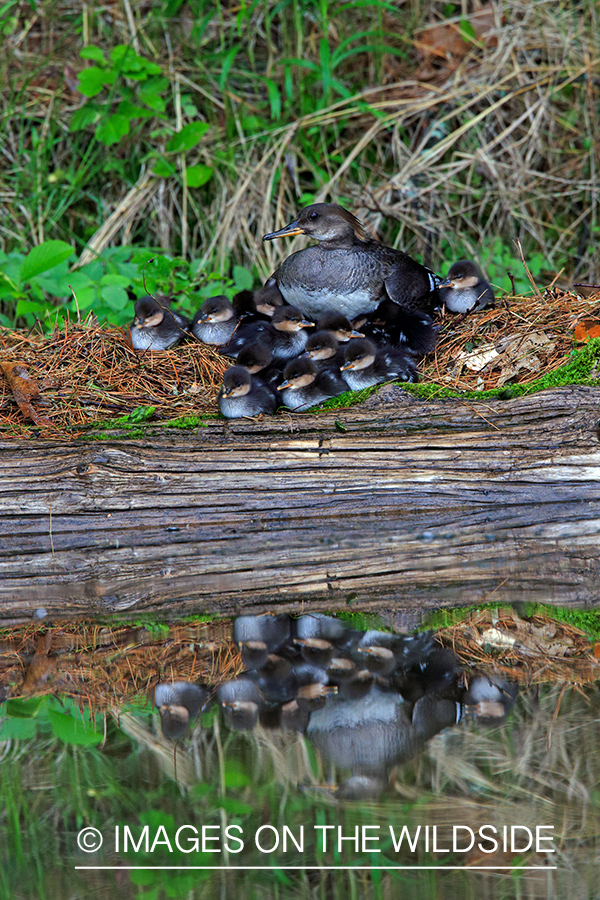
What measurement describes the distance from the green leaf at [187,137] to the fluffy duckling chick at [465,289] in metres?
2.70

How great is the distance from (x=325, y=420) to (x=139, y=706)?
6.46ft

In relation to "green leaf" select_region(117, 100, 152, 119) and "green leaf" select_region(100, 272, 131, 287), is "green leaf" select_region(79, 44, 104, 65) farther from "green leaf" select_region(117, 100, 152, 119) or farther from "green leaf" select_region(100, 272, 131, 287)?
"green leaf" select_region(100, 272, 131, 287)

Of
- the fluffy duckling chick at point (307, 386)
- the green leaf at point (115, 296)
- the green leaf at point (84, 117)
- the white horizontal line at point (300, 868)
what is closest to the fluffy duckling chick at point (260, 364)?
the fluffy duckling chick at point (307, 386)

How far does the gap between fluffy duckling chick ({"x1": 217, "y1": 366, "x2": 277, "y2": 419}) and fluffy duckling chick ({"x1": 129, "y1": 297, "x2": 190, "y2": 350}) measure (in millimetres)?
733

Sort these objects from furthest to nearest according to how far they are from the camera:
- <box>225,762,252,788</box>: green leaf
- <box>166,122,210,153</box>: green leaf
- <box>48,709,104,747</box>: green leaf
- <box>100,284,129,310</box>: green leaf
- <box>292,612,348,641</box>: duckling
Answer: <box>166,122,210,153</box>: green leaf
<box>100,284,129,310</box>: green leaf
<box>292,612,348,641</box>: duckling
<box>48,709,104,747</box>: green leaf
<box>225,762,252,788</box>: green leaf

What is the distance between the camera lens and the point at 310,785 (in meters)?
1.96

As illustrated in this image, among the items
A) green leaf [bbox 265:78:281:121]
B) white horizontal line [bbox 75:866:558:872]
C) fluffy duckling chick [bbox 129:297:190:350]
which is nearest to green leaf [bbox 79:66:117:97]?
green leaf [bbox 265:78:281:121]

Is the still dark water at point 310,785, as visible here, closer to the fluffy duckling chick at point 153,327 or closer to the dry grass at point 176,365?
the dry grass at point 176,365

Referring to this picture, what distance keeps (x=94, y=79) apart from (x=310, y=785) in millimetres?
5917

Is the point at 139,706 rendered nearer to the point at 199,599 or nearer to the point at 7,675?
the point at 7,675

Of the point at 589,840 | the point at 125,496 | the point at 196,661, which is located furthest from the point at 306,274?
the point at 589,840

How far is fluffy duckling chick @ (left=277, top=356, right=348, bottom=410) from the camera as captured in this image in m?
4.12

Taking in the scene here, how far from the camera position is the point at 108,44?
749cm

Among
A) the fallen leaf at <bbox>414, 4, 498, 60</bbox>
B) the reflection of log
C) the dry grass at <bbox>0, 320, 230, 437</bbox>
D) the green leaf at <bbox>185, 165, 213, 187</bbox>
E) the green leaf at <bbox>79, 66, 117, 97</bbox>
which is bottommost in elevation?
the reflection of log
